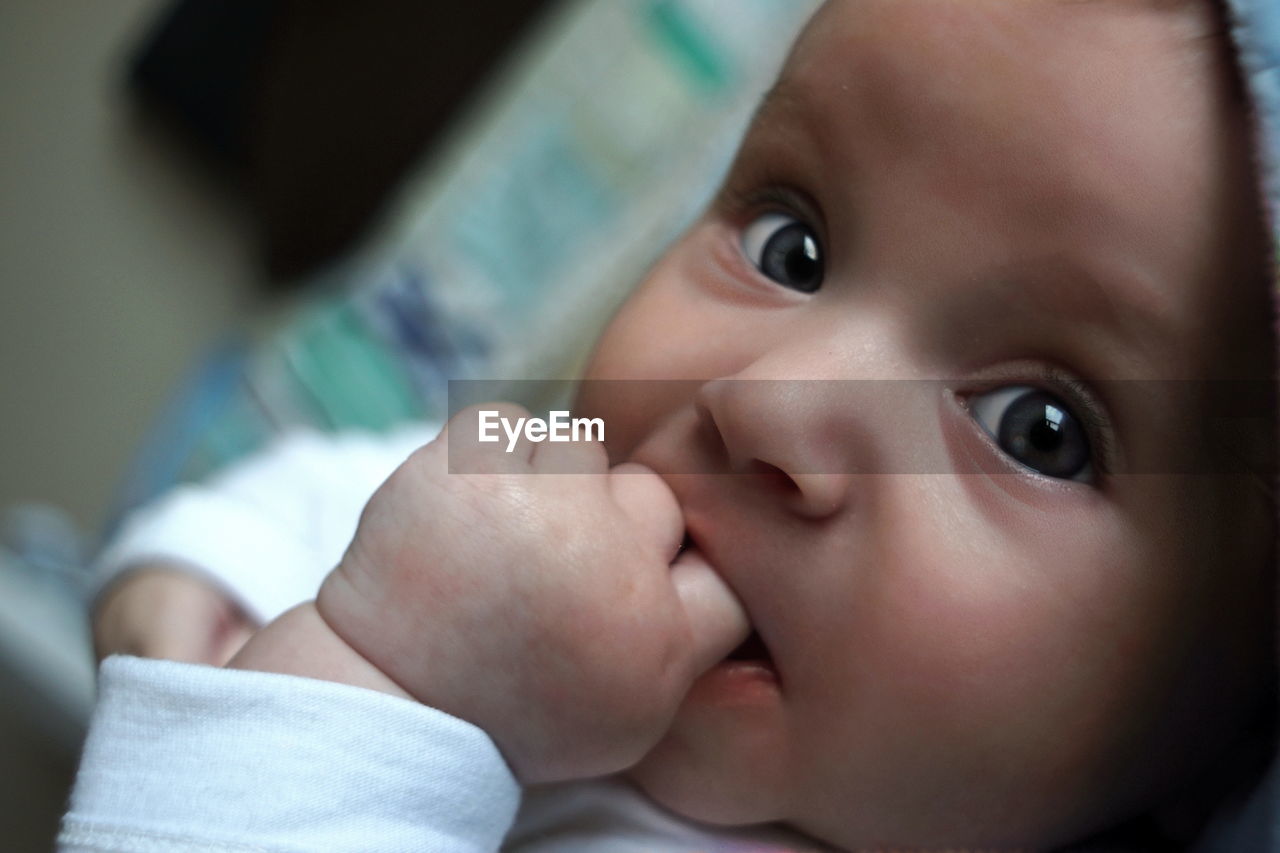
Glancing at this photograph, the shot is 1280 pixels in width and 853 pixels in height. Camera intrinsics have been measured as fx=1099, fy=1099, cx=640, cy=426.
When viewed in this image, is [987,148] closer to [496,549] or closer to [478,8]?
[496,549]

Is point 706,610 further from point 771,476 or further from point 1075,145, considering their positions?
point 1075,145

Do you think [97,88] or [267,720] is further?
[97,88]

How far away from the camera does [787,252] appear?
523 millimetres

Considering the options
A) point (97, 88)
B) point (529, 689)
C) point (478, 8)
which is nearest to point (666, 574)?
point (529, 689)

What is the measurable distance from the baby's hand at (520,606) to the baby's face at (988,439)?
0.17 feet

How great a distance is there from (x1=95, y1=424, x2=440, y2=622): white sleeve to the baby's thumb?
17cm

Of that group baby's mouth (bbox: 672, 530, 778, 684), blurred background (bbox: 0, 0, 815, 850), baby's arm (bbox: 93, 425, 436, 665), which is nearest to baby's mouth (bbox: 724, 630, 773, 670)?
baby's mouth (bbox: 672, 530, 778, 684)

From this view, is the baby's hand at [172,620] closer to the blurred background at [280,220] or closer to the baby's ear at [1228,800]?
the blurred background at [280,220]

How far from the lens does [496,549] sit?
0.42 metres

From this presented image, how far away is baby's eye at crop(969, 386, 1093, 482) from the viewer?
1.54ft

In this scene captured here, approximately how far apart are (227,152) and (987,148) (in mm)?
1210

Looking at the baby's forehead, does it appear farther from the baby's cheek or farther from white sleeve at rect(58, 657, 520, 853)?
white sleeve at rect(58, 657, 520, 853)

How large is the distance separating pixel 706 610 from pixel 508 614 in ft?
0.28

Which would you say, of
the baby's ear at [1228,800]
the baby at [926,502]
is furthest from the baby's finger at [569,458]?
the baby's ear at [1228,800]
